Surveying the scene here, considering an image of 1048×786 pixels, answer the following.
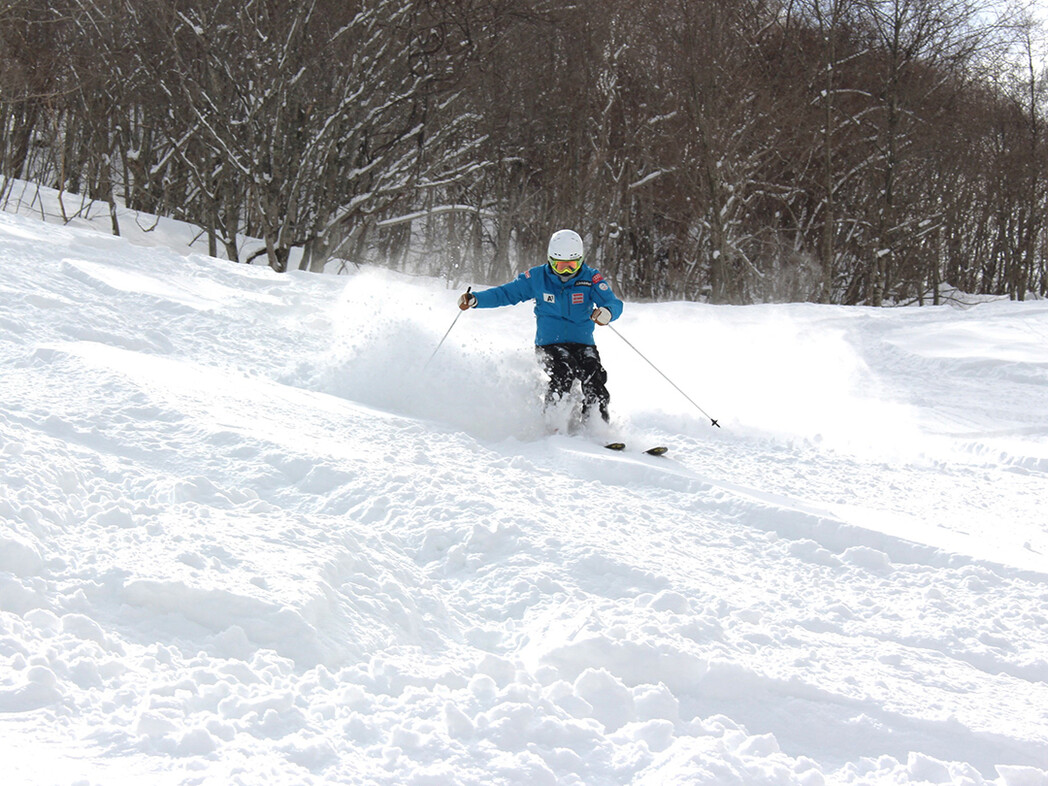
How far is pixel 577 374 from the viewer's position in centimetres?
593

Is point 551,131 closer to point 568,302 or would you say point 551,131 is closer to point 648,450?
point 568,302

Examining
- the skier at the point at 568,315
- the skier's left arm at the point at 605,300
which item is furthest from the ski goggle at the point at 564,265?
the skier's left arm at the point at 605,300

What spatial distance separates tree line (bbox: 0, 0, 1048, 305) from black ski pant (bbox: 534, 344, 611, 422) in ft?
31.2

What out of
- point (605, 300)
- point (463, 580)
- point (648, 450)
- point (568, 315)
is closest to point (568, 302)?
point (568, 315)

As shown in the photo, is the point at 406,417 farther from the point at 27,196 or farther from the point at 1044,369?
the point at 27,196

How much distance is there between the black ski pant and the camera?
19.4 feet

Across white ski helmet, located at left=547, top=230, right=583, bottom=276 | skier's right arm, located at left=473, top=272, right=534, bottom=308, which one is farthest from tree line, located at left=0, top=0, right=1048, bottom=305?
white ski helmet, located at left=547, top=230, right=583, bottom=276

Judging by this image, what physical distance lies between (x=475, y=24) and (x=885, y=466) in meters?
11.9

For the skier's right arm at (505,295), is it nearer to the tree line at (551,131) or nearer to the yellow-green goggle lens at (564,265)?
the yellow-green goggle lens at (564,265)

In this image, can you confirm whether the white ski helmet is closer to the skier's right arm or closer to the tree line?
the skier's right arm

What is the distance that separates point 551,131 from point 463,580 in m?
15.8

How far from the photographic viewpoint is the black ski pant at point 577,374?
19.4 feet

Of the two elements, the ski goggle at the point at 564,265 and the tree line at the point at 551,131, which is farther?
the tree line at the point at 551,131

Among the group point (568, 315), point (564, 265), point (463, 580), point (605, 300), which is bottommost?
point (463, 580)
